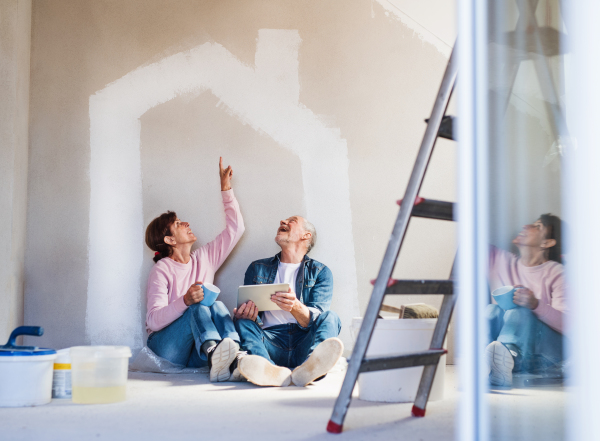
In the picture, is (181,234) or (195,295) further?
(181,234)

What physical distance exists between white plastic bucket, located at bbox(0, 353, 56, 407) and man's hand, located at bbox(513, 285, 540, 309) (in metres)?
1.54

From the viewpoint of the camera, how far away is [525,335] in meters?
1.19

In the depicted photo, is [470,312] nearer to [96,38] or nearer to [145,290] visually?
[145,290]

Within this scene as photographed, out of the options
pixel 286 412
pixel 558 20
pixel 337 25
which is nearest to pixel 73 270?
pixel 286 412

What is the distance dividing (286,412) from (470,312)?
942 mm

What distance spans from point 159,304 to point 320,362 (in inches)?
40.6

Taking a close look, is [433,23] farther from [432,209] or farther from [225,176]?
[432,209]

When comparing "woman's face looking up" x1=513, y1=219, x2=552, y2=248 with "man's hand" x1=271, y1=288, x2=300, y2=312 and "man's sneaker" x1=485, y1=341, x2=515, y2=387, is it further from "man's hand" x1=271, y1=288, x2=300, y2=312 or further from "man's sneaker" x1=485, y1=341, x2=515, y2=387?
"man's hand" x1=271, y1=288, x2=300, y2=312

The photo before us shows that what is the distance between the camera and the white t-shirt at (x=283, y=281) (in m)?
2.85

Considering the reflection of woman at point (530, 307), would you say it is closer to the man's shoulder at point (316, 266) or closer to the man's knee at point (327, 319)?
the man's knee at point (327, 319)

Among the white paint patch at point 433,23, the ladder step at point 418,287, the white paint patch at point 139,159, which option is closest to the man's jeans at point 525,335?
the ladder step at point 418,287

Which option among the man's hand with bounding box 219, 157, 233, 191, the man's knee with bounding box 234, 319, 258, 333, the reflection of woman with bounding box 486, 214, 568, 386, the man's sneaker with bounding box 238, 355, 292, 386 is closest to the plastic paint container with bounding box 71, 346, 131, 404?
the man's sneaker with bounding box 238, 355, 292, 386

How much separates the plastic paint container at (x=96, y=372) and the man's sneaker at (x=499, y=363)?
1292 mm

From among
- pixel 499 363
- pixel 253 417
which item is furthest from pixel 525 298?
pixel 253 417
